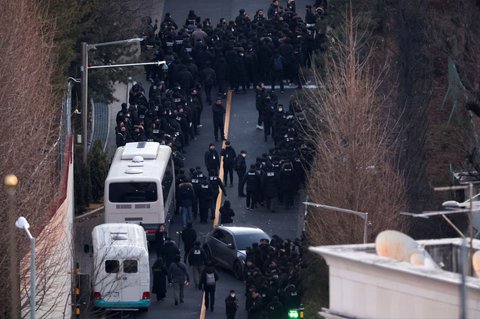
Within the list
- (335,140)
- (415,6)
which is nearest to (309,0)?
(415,6)

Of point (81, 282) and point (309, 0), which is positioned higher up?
point (309, 0)

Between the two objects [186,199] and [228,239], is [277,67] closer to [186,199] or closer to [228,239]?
[186,199]

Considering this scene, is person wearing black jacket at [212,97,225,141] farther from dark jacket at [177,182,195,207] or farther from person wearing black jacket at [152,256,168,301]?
person wearing black jacket at [152,256,168,301]

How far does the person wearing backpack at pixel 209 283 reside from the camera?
47.0 m

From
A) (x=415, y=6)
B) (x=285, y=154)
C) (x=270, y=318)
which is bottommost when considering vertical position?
(x=270, y=318)

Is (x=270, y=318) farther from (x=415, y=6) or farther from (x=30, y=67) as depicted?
(x=415, y=6)

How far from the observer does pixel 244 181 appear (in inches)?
2203

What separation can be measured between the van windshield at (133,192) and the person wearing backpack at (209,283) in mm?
5672

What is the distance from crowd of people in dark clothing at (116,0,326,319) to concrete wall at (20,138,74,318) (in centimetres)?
266

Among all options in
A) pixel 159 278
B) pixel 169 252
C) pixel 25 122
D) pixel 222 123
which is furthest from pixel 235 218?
pixel 25 122

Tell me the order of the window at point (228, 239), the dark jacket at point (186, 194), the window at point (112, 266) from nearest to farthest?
the window at point (112, 266), the window at point (228, 239), the dark jacket at point (186, 194)

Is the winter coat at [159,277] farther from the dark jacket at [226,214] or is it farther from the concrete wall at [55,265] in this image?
the dark jacket at [226,214]

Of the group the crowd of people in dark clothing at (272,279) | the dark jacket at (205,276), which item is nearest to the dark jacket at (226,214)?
the crowd of people in dark clothing at (272,279)

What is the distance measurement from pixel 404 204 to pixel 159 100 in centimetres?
1497
